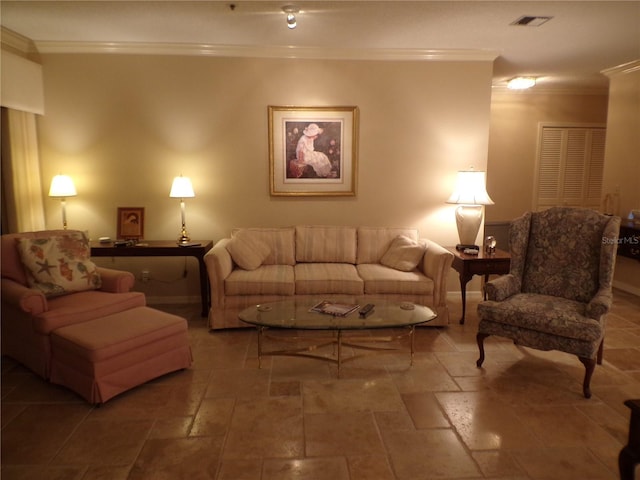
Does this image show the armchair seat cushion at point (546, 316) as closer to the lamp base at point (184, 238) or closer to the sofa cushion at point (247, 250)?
the sofa cushion at point (247, 250)

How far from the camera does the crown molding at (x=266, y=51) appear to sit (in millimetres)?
4527

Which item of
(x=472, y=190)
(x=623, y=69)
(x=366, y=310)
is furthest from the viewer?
(x=623, y=69)

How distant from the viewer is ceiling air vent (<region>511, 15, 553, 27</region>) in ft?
12.2

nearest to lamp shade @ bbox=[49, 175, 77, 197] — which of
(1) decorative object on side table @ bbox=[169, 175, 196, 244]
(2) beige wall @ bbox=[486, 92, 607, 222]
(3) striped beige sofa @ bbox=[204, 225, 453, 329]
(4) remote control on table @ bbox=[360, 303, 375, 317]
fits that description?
(1) decorative object on side table @ bbox=[169, 175, 196, 244]

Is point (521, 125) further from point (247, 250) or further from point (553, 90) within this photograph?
point (247, 250)

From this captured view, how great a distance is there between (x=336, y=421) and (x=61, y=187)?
141 inches

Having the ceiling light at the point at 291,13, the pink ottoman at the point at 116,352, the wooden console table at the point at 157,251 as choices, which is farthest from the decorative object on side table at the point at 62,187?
the ceiling light at the point at 291,13

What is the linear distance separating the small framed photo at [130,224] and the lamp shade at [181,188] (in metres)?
0.56

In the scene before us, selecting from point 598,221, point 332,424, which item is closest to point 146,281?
point 332,424

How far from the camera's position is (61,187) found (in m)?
4.45

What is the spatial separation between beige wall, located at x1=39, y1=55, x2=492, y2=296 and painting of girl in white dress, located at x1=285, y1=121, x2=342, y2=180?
0.80ft

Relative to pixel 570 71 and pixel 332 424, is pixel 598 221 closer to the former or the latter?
pixel 332 424

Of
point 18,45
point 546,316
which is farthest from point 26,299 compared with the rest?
point 546,316

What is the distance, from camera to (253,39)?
4.35m
